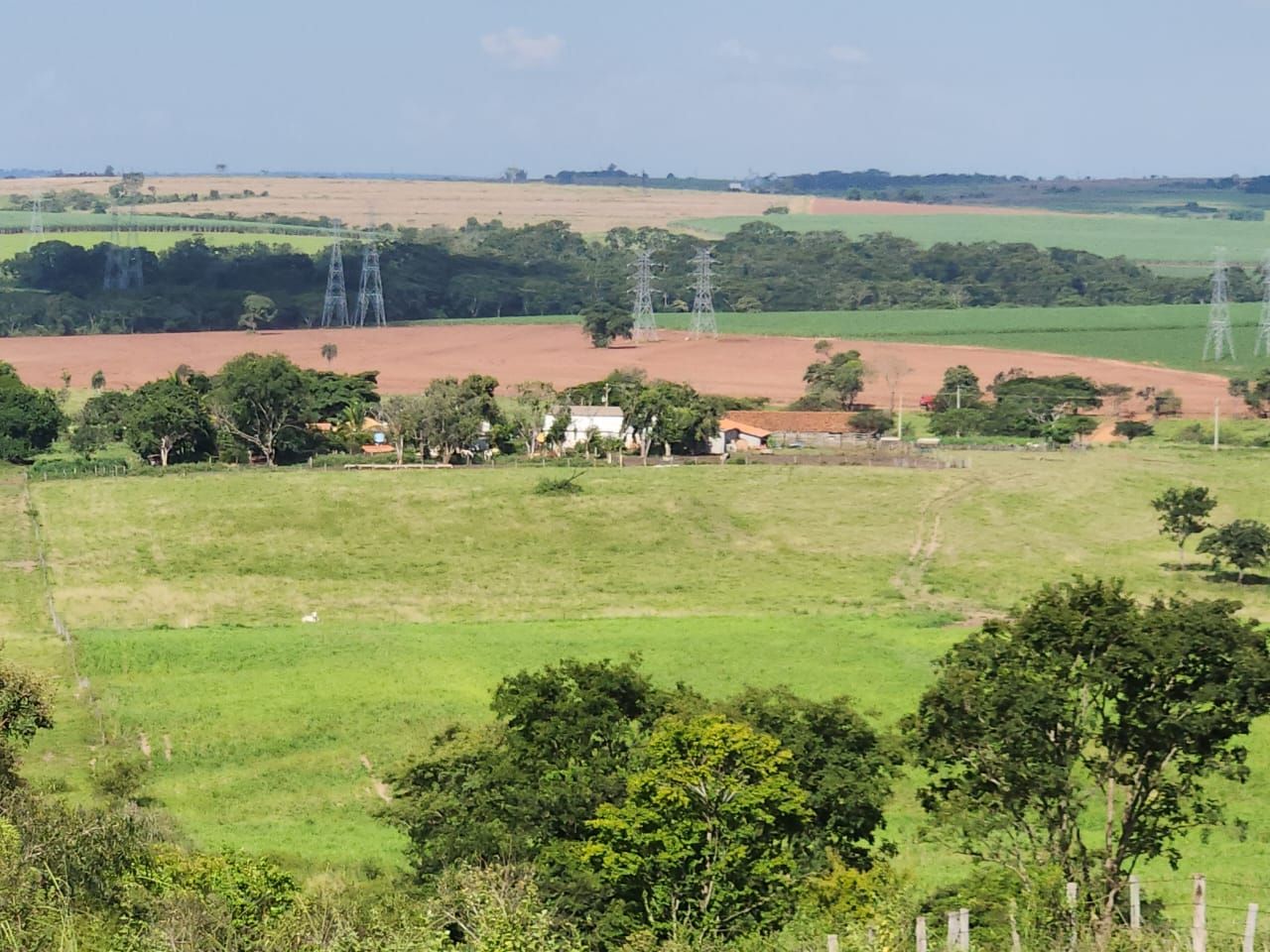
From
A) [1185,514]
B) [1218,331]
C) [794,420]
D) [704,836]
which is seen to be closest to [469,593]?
[1185,514]

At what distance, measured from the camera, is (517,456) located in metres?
77.2

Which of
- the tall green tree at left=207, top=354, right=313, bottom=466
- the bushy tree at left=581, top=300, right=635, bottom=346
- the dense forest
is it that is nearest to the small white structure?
the tall green tree at left=207, top=354, right=313, bottom=466

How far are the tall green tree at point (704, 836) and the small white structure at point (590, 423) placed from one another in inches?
2167

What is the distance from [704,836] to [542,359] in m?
92.4

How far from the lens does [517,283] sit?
167125mm

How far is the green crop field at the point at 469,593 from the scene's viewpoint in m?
34.5

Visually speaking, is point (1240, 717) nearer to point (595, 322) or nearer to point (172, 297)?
point (595, 322)

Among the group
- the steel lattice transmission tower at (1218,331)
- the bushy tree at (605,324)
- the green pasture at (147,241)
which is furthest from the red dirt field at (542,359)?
the green pasture at (147,241)

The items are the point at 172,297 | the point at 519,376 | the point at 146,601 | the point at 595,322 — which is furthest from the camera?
the point at 172,297

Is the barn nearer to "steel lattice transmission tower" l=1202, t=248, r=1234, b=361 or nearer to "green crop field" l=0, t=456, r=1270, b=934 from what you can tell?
"green crop field" l=0, t=456, r=1270, b=934

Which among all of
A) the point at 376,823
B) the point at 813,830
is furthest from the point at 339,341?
the point at 813,830

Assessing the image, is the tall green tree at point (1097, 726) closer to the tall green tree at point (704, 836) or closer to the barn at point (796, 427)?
the tall green tree at point (704, 836)

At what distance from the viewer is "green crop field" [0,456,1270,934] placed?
34469mm

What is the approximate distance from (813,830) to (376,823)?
375 inches
